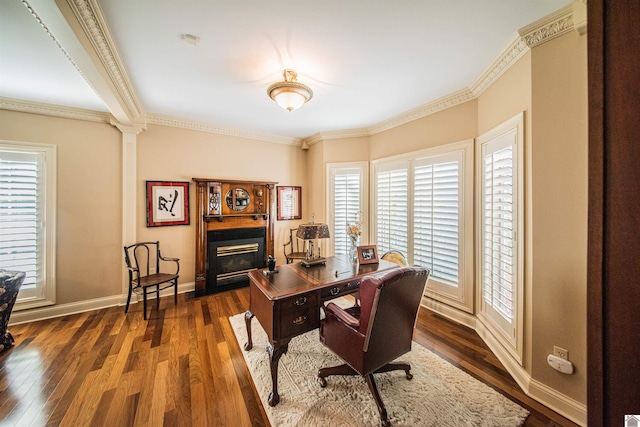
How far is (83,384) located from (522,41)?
176 inches

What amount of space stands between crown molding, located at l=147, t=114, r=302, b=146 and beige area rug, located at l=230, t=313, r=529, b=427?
3445 millimetres

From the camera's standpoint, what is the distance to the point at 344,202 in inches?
161

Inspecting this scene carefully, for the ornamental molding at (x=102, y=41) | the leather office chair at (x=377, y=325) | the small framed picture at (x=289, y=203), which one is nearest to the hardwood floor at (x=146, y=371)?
the leather office chair at (x=377, y=325)

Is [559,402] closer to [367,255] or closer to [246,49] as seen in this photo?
[367,255]

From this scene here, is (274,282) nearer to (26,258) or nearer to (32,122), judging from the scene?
(26,258)

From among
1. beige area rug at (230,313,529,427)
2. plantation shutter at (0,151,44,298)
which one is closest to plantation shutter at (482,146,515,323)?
beige area rug at (230,313,529,427)

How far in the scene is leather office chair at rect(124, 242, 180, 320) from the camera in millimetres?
3031

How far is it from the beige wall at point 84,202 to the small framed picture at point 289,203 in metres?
2.47

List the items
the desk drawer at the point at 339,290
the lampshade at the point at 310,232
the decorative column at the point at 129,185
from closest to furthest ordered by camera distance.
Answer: the desk drawer at the point at 339,290
the lampshade at the point at 310,232
the decorative column at the point at 129,185

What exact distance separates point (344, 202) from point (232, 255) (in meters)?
2.19

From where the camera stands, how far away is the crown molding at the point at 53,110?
2702mm

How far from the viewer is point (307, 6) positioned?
1517 mm

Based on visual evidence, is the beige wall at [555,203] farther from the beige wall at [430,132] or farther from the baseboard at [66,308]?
the baseboard at [66,308]

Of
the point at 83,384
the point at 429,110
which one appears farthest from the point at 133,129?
the point at 429,110
